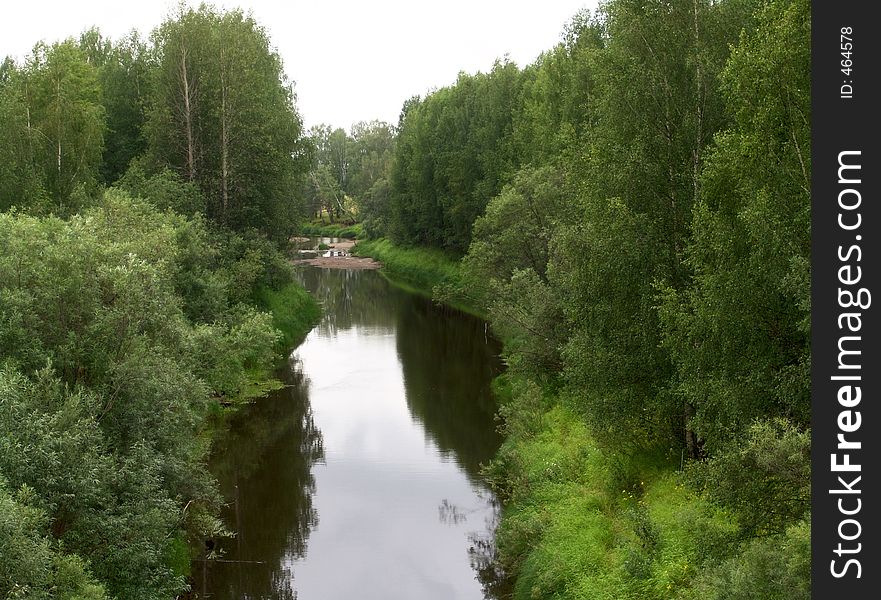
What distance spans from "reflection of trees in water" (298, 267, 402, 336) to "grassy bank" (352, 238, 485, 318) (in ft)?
7.17

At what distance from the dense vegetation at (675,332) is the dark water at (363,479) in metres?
1.90

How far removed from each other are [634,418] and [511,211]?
20.0 metres

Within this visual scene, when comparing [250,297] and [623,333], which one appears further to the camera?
[250,297]

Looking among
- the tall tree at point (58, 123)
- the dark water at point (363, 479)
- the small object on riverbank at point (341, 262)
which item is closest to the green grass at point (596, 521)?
the dark water at point (363, 479)

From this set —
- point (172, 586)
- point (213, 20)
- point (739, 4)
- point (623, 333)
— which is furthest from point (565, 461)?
point (213, 20)

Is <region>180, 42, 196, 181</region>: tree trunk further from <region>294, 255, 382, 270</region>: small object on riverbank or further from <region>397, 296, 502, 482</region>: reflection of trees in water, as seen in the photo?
<region>294, 255, 382, 270</region>: small object on riverbank

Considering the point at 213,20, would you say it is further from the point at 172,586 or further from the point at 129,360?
the point at 172,586

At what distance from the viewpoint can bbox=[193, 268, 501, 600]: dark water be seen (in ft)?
70.4

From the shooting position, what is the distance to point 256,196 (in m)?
45.3

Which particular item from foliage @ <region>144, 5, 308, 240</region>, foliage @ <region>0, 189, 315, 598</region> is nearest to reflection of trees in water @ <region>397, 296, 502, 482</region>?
foliage @ <region>0, 189, 315, 598</region>

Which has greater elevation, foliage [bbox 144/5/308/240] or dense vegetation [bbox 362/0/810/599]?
foliage [bbox 144/5/308/240]

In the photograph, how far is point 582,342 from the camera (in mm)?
22953

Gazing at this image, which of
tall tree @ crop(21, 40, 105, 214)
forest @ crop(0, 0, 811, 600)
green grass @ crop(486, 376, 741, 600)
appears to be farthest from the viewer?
tall tree @ crop(21, 40, 105, 214)

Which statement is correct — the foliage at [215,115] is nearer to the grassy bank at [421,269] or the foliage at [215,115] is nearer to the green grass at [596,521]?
the grassy bank at [421,269]
